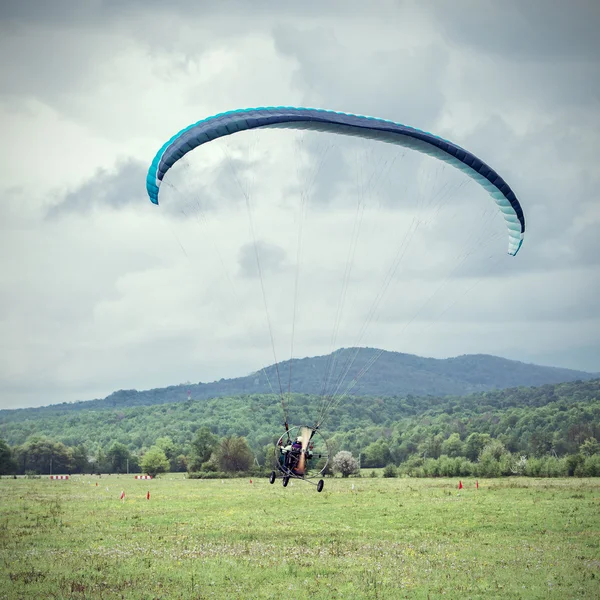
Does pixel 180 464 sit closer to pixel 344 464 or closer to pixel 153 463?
pixel 153 463

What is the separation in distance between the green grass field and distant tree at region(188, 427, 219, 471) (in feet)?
135

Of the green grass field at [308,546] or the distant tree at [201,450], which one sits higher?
the distant tree at [201,450]

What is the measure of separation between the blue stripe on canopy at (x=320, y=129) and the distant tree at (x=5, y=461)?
76316 millimetres

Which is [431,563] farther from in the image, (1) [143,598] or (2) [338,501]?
(2) [338,501]

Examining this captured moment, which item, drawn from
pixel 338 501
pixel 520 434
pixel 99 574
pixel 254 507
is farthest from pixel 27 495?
pixel 520 434

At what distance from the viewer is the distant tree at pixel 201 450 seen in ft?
300

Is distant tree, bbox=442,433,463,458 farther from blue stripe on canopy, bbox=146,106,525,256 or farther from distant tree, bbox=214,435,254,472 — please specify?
blue stripe on canopy, bbox=146,106,525,256

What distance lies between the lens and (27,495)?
55.5 metres

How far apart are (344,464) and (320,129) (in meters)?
53.5

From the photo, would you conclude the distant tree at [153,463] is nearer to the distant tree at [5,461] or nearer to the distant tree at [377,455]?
the distant tree at [5,461]

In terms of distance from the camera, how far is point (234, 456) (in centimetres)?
8556

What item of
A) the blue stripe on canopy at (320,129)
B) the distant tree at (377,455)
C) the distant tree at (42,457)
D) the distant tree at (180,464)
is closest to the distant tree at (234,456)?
the distant tree at (180,464)

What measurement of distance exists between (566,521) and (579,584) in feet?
39.2

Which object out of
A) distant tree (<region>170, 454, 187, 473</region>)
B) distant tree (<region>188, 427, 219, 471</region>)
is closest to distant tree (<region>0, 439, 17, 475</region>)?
distant tree (<region>188, 427, 219, 471</region>)
